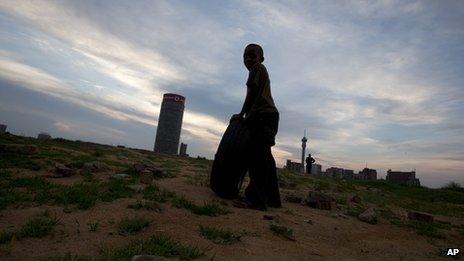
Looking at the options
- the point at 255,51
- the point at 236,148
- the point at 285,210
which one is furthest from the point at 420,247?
the point at 255,51

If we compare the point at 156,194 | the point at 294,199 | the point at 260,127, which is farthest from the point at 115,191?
the point at 294,199

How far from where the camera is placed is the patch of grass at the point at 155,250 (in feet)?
9.49

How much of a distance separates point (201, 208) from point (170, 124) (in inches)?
1434

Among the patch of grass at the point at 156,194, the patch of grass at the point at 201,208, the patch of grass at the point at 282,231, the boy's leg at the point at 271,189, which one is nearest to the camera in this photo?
the patch of grass at the point at 282,231

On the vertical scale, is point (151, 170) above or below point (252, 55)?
below

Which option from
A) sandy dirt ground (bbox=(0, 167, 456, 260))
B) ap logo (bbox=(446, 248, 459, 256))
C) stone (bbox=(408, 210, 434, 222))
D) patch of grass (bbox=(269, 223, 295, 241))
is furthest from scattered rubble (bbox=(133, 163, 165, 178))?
ap logo (bbox=(446, 248, 459, 256))

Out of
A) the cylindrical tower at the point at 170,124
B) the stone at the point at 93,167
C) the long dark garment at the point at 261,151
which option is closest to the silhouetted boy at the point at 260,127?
the long dark garment at the point at 261,151

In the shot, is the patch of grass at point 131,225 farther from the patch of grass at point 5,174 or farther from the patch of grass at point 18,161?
the patch of grass at point 18,161

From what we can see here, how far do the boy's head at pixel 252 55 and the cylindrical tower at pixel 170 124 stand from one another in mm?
33319

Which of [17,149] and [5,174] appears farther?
[17,149]

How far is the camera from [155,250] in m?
3.04

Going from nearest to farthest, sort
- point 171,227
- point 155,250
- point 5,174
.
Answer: point 155,250, point 171,227, point 5,174

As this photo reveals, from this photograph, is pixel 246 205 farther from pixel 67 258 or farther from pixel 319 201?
A: pixel 67 258

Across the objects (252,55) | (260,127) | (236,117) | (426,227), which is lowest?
(426,227)
